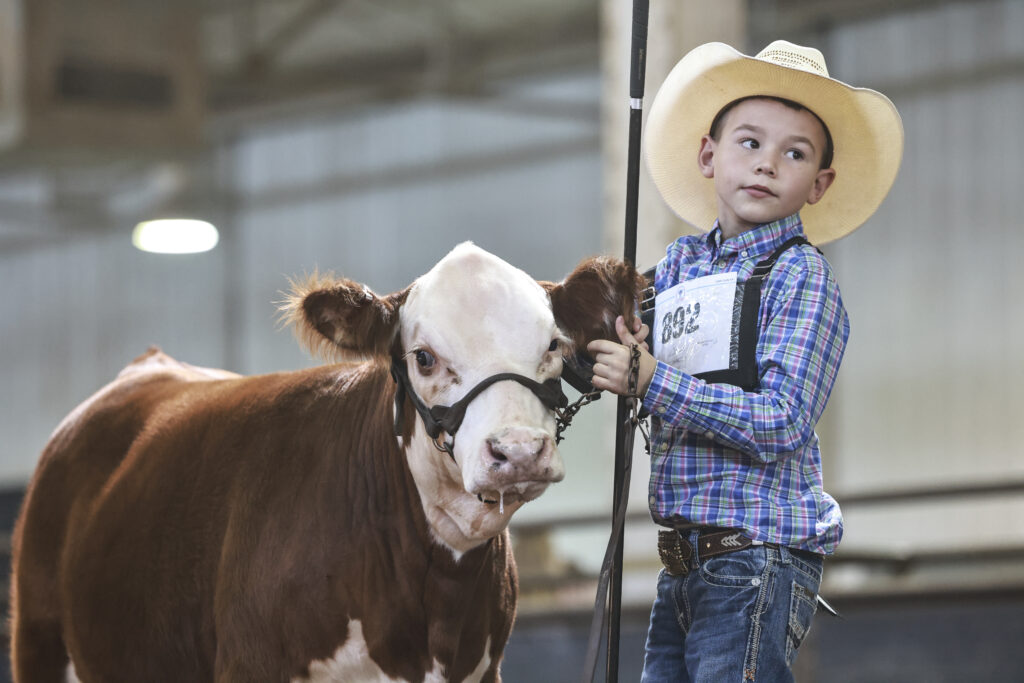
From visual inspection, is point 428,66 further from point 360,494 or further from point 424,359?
point 424,359

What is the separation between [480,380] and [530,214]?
11.4 metres

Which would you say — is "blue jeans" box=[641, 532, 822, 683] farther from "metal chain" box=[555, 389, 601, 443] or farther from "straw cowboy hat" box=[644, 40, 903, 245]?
"straw cowboy hat" box=[644, 40, 903, 245]

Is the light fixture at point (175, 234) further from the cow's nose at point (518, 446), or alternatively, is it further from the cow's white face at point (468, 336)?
the cow's nose at point (518, 446)

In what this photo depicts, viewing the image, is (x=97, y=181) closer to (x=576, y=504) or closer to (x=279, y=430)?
(x=576, y=504)

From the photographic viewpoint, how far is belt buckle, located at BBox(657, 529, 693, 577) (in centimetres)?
236

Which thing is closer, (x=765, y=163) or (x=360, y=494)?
(x=765, y=163)

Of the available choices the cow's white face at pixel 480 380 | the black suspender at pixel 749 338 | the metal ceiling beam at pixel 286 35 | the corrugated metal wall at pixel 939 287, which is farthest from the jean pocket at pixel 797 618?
the metal ceiling beam at pixel 286 35

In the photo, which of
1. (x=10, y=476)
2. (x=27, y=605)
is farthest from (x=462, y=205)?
(x=27, y=605)

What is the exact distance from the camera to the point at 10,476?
16359 mm

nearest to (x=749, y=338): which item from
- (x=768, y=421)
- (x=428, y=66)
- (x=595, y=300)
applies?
(x=768, y=421)

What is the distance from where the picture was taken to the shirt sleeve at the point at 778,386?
2.22m

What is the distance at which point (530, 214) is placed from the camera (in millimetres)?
13625

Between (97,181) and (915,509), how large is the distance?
399 inches

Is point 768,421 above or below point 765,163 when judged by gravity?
below
